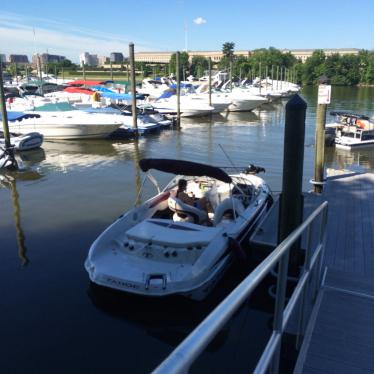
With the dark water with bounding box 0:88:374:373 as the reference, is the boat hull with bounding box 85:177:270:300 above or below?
above

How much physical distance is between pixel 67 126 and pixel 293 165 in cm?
1937

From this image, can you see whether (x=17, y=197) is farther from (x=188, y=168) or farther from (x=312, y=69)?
(x=312, y=69)

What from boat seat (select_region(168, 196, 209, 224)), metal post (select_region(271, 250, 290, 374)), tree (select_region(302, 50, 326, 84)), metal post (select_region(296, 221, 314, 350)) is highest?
tree (select_region(302, 50, 326, 84))

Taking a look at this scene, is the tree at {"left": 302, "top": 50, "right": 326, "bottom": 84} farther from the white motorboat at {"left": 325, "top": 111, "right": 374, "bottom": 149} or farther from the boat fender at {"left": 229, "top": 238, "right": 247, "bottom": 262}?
the boat fender at {"left": 229, "top": 238, "right": 247, "bottom": 262}

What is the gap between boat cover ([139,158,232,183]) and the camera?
8.09 m

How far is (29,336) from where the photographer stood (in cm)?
604

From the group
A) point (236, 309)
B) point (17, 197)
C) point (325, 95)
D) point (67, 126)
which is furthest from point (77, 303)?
point (67, 126)

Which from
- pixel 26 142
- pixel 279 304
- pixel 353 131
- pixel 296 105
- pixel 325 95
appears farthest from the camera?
pixel 353 131

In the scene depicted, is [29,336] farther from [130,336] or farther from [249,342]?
[249,342]

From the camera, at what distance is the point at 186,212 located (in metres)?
8.31

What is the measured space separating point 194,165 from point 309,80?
11544cm

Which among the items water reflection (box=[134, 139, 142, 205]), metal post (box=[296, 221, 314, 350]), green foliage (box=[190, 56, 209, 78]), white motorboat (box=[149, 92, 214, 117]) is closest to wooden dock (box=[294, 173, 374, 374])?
metal post (box=[296, 221, 314, 350])

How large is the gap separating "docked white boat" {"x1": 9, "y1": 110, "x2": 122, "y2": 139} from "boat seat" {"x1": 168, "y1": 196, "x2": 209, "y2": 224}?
15351 millimetres

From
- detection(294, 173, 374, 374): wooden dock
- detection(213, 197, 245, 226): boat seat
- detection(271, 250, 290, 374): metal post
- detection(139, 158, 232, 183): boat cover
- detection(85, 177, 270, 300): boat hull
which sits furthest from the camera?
detection(213, 197, 245, 226): boat seat
